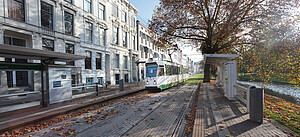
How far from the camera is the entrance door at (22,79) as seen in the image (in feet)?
39.4

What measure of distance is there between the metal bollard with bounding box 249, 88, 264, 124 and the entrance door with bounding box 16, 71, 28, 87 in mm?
16352

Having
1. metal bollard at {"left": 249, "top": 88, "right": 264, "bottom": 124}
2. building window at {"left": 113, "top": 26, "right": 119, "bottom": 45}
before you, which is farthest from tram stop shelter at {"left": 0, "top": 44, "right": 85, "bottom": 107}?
building window at {"left": 113, "top": 26, "right": 119, "bottom": 45}

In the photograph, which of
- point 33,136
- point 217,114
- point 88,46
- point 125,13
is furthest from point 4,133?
point 125,13

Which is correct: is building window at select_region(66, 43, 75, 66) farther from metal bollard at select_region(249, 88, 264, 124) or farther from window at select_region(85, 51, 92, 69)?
metal bollard at select_region(249, 88, 264, 124)

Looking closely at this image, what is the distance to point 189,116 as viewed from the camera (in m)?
6.36

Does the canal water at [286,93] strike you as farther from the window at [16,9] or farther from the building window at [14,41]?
the window at [16,9]

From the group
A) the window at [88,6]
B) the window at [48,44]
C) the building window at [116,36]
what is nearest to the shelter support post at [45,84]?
the window at [48,44]

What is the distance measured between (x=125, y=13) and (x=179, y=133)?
28.0 metres

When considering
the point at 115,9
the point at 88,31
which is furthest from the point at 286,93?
the point at 115,9

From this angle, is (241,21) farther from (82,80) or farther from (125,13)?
(125,13)

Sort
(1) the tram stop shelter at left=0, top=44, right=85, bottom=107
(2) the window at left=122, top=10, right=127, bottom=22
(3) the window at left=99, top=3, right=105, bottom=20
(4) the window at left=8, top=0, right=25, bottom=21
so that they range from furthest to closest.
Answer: (2) the window at left=122, top=10, right=127, bottom=22 → (3) the window at left=99, top=3, right=105, bottom=20 → (4) the window at left=8, top=0, right=25, bottom=21 → (1) the tram stop shelter at left=0, top=44, right=85, bottom=107

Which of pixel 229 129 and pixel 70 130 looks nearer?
pixel 229 129

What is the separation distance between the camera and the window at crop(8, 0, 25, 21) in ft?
38.3

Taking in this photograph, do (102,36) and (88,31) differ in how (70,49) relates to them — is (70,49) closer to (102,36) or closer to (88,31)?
(88,31)
